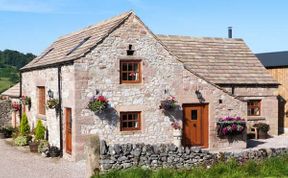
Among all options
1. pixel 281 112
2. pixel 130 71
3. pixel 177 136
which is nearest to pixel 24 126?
pixel 130 71

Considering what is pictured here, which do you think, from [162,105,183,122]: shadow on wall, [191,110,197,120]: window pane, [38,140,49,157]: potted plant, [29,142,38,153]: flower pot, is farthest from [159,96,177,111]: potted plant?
[29,142,38,153]: flower pot

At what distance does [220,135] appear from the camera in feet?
64.8

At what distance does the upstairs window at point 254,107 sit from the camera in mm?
24828

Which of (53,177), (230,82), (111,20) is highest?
(111,20)

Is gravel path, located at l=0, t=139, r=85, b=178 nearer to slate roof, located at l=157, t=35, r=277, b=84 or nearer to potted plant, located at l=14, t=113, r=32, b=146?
potted plant, located at l=14, t=113, r=32, b=146

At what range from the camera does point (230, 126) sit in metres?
19.5

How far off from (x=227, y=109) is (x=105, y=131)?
19.1ft

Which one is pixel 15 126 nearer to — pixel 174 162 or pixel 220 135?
pixel 220 135

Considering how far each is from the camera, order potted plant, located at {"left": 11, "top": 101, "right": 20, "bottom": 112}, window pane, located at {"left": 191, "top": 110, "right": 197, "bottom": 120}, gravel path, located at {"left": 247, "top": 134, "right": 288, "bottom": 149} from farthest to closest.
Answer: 1. potted plant, located at {"left": 11, "top": 101, "right": 20, "bottom": 112}
2. gravel path, located at {"left": 247, "top": 134, "right": 288, "bottom": 149}
3. window pane, located at {"left": 191, "top": 110, "right": 197, "bottom": 120}

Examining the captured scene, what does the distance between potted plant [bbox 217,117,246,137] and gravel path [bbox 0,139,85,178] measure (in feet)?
21.0

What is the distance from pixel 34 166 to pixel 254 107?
44.7 ft

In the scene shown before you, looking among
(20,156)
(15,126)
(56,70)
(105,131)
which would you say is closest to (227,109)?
(105,131)

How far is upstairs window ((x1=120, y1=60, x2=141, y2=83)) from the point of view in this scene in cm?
1836

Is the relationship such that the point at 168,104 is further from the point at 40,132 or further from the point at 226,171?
the point at 40,132
